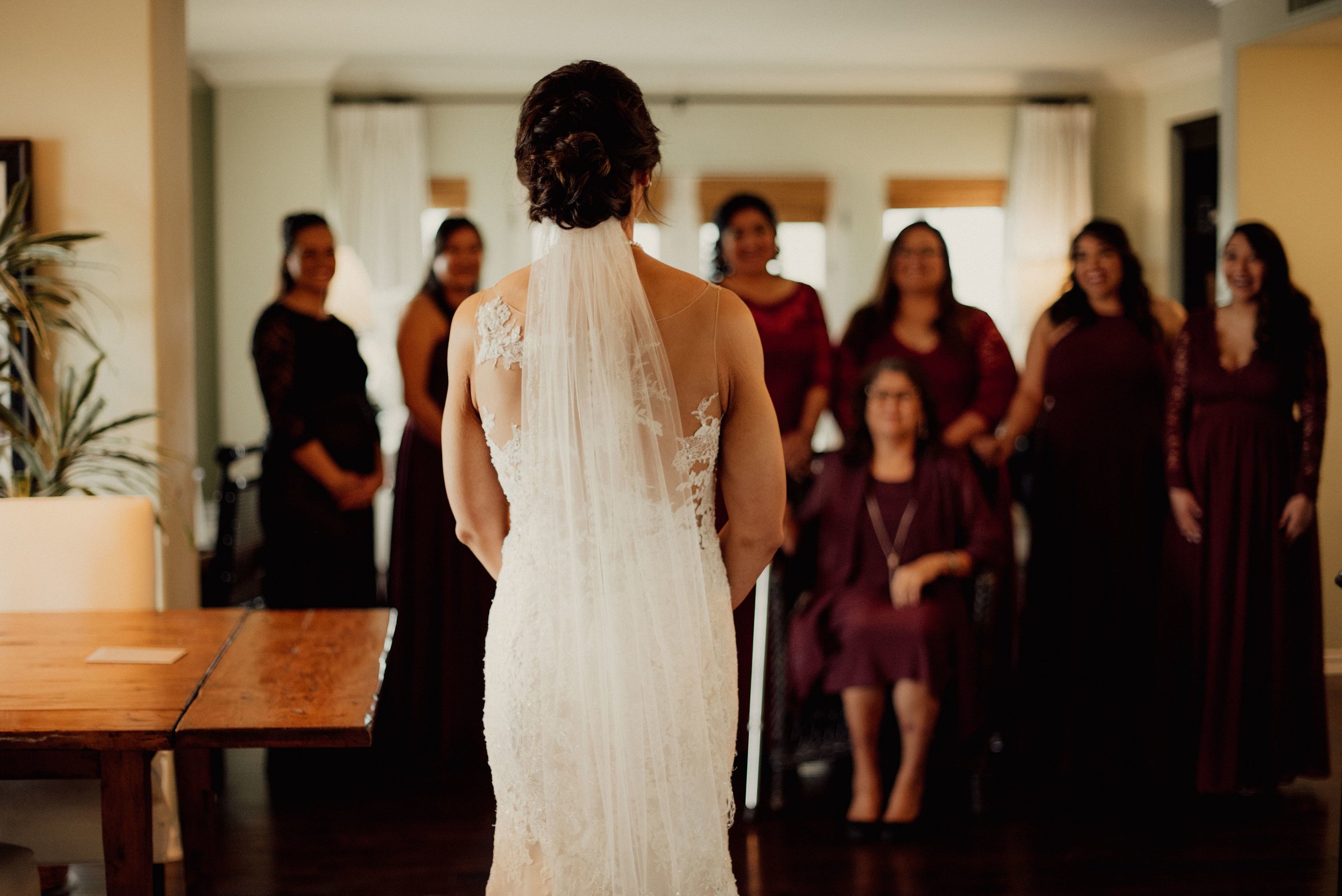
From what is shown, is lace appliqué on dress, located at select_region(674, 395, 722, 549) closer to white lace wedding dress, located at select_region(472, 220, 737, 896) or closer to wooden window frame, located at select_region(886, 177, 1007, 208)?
white lace wedding dress, located at select_region(472, 220, 737, 896)

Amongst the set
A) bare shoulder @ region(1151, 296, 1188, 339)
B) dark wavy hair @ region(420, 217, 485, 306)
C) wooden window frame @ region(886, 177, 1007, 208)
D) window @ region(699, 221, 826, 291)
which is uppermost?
wooden window frame @ region(886, 177, 1007, 208)

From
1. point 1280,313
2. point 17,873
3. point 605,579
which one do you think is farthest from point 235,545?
point 1280,313

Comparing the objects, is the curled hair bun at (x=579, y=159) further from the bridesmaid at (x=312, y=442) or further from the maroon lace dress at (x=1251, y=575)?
the maroon lace dress at (x=1251, y=575)

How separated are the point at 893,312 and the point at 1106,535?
919 mm

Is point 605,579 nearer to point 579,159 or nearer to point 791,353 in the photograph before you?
point 579,159

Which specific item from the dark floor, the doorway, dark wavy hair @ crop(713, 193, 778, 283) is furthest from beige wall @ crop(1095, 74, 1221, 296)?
dark wavy hair @ crop(713, 193, 778, 283)

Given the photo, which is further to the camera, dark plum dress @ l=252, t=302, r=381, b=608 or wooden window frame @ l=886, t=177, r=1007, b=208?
wooden window frame @ l=886, t=177, r=1007, b=208

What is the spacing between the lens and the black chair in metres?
4.36

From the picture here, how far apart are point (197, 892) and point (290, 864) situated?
0.58 metres

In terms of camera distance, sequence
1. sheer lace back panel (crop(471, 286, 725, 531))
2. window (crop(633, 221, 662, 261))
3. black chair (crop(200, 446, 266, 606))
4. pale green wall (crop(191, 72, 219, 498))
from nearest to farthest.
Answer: sheer lace back panel (crop(471, 286, 725, 531)), black chair (crop(200, 446, 266, 606)), pale green wall (crop(191, 72, 219, 498)), window (crop(633, 221, 662, 261))

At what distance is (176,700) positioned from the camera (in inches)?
75.0

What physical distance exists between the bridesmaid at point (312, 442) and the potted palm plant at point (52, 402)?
416 mm

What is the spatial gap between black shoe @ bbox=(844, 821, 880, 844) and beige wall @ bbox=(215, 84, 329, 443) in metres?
Answer: 4.80

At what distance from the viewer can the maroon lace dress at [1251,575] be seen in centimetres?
339
